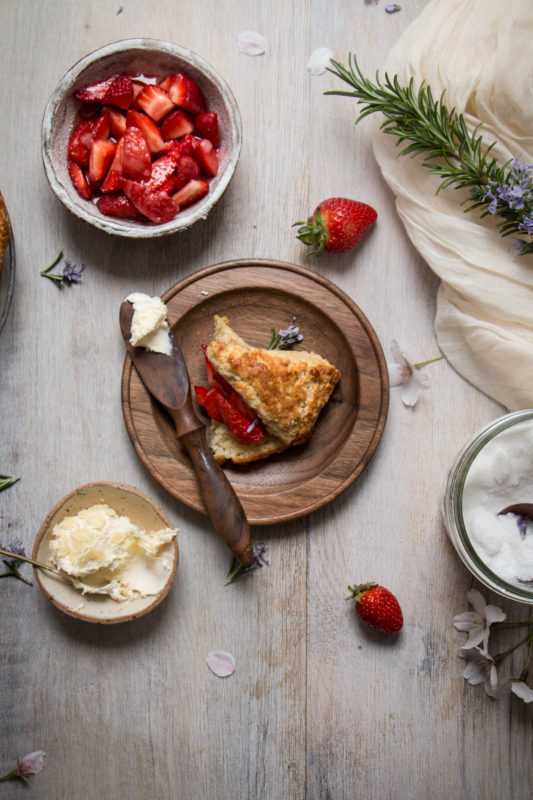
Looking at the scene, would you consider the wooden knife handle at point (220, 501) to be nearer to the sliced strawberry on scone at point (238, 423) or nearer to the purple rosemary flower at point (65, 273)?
the sliced strawberry on scone at point (238, 423)

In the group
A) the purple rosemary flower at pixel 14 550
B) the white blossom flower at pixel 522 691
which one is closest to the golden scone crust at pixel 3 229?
the purple rosemary flower at pixel 14 550

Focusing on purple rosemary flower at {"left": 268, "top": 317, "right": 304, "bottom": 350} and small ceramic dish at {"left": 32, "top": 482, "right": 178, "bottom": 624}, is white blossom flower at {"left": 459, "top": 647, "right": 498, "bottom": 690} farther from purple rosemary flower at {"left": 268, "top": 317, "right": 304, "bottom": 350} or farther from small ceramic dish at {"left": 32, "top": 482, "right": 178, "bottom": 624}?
purple rosemary flower at {"left": 268, "top": 317, "right": 304, "bottom": 350}

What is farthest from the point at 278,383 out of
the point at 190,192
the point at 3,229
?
the point at 3,229

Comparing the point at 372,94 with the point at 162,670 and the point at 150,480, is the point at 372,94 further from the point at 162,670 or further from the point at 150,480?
the point at 162,670

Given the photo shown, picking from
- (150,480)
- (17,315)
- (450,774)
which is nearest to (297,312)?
(150,480)

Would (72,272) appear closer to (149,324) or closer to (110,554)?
(149,324)

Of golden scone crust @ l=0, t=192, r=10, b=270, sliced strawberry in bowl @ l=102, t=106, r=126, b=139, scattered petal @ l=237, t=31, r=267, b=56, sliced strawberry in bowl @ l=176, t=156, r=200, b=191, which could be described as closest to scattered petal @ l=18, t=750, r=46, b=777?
golden scone crust @ l=0, t=192, r=10, b=270
